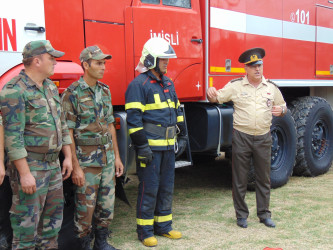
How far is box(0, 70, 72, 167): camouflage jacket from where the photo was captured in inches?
111

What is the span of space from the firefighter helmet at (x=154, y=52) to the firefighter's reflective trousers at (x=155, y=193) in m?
0.75

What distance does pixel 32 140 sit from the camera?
2957mm

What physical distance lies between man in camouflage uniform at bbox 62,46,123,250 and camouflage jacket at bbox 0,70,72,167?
0.26 m

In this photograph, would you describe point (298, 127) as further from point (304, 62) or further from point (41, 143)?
point (41, 143)

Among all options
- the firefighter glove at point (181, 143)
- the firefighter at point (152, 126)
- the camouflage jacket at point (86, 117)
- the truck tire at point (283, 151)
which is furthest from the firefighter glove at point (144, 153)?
the truck tire at point (283, 151)

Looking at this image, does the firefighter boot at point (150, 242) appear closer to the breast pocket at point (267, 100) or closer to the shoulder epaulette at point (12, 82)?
the breast pocket at point (267, 100)

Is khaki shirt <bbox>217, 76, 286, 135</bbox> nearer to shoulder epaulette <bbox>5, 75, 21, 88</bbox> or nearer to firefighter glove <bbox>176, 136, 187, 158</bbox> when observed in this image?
firefighter glove <bbox>176, 136, 187, 158</bbox>

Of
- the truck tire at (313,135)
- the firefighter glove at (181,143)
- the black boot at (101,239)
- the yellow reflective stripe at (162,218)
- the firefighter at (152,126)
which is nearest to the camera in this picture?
the black boot at (101,239)

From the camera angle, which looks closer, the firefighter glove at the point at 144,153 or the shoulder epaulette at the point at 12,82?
the shoulder epaulette at the point at 12,82

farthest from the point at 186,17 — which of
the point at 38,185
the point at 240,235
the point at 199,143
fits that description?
the point at 38,185

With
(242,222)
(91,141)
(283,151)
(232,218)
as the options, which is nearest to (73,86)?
(91,141)

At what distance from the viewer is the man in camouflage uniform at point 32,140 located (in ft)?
9.34

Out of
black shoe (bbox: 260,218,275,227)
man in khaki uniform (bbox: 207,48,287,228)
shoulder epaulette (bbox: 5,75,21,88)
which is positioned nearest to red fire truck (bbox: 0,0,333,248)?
shoulder epaulette (bbox: 5,75,21,88)

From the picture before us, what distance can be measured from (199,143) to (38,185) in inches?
95.1
